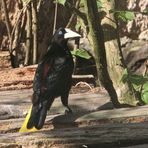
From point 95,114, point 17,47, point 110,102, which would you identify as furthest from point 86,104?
point 17,47

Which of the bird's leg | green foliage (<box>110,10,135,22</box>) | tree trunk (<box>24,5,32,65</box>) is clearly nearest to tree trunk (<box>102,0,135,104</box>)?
green foliage (<box>110,10,135,22</box>)

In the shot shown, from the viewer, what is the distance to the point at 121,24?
A: 5914 millimetres

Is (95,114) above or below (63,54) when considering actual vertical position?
below

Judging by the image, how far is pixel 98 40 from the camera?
3082 mm

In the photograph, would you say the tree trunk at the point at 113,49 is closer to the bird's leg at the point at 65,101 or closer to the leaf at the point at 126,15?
the leaf at the point at 126,15

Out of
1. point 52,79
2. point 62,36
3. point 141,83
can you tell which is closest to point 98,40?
point 52,79

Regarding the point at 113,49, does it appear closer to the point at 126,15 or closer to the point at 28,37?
the point at 126,15

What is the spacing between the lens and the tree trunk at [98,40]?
9.63ft

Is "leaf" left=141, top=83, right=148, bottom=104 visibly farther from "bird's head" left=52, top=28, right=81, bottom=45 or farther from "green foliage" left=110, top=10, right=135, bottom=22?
"bird's head" left=52, top=28, right=81, bottom=45

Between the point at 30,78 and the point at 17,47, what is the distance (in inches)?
60.1

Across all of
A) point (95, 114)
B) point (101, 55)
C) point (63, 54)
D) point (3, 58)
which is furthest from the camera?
point (3, 58)

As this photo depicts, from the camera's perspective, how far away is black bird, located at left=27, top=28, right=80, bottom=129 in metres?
3.13

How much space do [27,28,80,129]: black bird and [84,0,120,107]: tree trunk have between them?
253mm

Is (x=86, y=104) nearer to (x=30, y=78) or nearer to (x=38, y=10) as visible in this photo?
(x=30, y=78)
